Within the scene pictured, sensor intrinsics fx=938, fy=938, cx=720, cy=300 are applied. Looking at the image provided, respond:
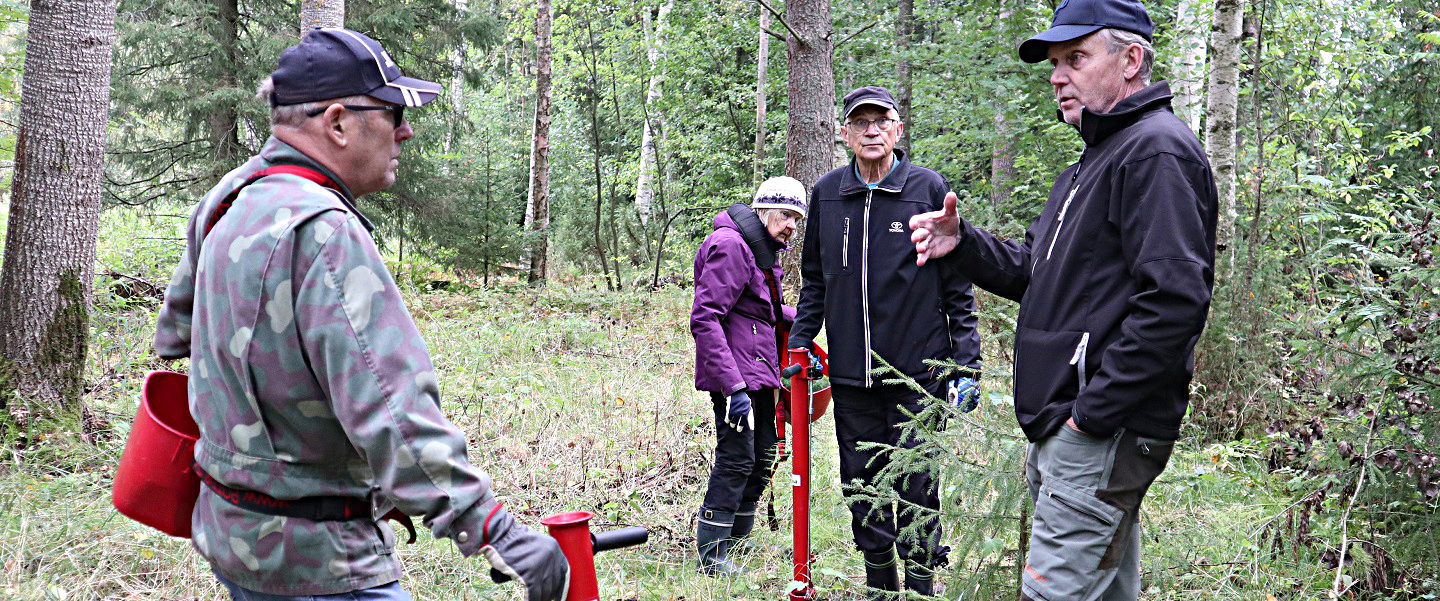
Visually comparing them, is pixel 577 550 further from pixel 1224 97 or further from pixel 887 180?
pixel 1224 97

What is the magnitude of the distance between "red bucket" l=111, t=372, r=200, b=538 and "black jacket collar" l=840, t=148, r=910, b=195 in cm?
305

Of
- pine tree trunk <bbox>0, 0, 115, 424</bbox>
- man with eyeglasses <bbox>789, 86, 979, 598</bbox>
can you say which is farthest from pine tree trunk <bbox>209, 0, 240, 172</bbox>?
man with eyeglasses <bbox>789, 86, 979, 598</bbox>

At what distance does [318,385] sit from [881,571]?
120 inches

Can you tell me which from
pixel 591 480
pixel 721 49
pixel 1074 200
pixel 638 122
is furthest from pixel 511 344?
pixel 638 122

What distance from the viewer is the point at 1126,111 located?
2600 mm

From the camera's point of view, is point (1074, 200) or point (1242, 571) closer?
point (1074, 200)

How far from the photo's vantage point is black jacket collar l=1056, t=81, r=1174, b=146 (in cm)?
260

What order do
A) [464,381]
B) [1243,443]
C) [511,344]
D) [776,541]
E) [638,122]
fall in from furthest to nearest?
[638,122], [511,344], [464,381], [1243,443], [776,541]

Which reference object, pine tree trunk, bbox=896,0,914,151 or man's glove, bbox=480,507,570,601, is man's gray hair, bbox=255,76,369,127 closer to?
man's glove, bbox=480,507,570,601

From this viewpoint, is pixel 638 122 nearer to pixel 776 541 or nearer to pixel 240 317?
pixel 776 541

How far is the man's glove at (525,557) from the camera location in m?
1.82

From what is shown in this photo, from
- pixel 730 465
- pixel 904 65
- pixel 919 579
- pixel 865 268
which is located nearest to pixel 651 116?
pixel 904 65

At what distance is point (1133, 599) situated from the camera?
2742 mm

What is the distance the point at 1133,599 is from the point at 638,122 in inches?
794
